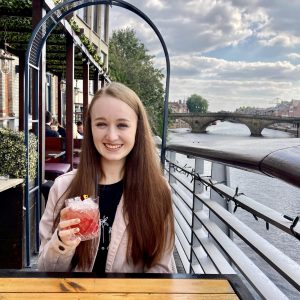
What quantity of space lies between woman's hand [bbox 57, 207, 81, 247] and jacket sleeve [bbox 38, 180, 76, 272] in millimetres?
50

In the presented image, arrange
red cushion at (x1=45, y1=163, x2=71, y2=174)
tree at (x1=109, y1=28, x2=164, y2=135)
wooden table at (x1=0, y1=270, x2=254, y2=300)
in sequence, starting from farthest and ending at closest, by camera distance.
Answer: tree at (x1=109, y1=28, x2=164, y2=135) → red cushion at (x1=45, y1=163, x2=71, y2=174) → wooden table at (x1=0, y1=270, x2=254, y2=300)

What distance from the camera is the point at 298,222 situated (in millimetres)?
913

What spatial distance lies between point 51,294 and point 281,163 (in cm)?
68

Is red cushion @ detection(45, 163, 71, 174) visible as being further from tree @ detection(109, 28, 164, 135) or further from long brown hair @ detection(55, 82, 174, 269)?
tree @ detection(109, 28, 164, 135)

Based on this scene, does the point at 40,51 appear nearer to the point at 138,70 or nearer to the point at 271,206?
the point at 271,206

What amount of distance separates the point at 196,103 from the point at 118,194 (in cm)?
7909

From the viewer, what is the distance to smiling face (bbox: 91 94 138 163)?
5.06 ft

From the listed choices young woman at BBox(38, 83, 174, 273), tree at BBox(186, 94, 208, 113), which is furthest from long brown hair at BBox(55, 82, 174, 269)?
tree at BBox(186, 94, 208, 113)

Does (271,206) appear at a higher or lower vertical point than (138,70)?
lower

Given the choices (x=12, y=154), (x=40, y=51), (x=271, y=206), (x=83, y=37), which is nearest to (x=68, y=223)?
(x=12, y=154)

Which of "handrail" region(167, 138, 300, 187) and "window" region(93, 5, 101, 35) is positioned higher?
"window" region(93, 5, 101, 35)

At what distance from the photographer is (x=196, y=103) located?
79.8 m

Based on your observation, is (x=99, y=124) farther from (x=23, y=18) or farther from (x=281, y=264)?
(x=23, y=18)

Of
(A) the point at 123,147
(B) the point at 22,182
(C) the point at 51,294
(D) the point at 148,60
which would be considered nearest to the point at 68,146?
(B) the point at 22,182
